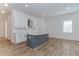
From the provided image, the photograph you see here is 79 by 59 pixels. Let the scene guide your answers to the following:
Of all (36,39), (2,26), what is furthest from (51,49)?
(2,26)

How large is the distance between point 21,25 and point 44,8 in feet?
2.70

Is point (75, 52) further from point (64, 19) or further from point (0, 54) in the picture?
point (0, 54)

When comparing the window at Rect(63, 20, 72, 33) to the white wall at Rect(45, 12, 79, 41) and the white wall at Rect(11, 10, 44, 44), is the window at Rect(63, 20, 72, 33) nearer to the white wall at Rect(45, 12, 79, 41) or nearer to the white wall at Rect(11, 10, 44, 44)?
the white wall at Rect(45, 12, 79, 41)

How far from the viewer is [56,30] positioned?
301cm

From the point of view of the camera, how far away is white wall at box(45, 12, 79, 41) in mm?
2855

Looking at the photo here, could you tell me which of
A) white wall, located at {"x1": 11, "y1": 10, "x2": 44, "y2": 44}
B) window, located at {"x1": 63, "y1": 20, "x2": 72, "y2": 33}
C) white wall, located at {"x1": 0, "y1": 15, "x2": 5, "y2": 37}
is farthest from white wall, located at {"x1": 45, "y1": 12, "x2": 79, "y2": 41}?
white wall, located at {"x1": 0, "y1": 15, "x2": 5, "y2": 37}

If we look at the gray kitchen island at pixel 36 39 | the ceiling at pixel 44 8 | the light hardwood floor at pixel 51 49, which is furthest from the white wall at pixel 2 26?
the gray kitchen island at pixel 36 39

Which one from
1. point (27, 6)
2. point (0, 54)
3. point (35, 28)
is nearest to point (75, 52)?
point (35, 28)

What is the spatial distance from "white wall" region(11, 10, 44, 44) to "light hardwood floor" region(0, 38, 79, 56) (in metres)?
0.20

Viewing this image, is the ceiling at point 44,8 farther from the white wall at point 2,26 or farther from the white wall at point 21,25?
the white wall at point 2,26

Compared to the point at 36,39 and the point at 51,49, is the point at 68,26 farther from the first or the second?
the point at 36,39

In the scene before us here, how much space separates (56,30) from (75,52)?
0.82 m

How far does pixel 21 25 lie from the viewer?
2.89 meters

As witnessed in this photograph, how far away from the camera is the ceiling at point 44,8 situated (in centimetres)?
267
